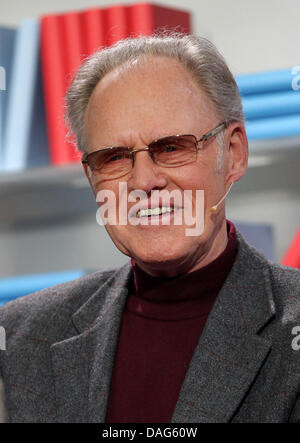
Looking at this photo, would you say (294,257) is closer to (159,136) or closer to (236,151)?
(236,151)

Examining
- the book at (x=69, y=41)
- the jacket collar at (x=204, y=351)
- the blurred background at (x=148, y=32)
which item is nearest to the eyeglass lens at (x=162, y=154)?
the jacket collar at (x=204, y=351)

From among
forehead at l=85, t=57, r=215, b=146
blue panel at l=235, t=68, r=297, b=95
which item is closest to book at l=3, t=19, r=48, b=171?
blue panel at l=235, t=68, r=297, b=95

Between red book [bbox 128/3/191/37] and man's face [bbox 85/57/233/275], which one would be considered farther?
red book [bbox 128/3/191/37]

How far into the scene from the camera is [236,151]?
1387mm

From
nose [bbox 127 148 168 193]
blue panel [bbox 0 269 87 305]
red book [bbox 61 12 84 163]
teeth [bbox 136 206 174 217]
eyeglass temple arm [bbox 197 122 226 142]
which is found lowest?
blue panel [bbox 0 269 87 305]

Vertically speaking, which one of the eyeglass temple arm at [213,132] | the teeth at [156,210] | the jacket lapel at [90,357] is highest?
the eyeglass temple arm at [213,132]

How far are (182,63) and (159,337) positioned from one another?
1.58 feet

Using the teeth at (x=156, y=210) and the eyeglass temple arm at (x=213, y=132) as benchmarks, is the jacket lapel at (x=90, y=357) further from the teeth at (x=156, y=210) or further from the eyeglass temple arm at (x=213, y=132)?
the eyeglass temple arm at (x=213, y=132)

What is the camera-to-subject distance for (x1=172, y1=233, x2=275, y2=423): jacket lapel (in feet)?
3.87

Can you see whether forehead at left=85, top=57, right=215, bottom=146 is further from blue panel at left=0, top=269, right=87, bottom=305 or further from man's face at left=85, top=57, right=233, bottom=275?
blue panel at left=0, top=269, right=87, bottom=305

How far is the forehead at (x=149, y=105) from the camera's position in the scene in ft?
4.19

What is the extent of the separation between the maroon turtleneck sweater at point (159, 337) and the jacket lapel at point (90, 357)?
0.08ft
